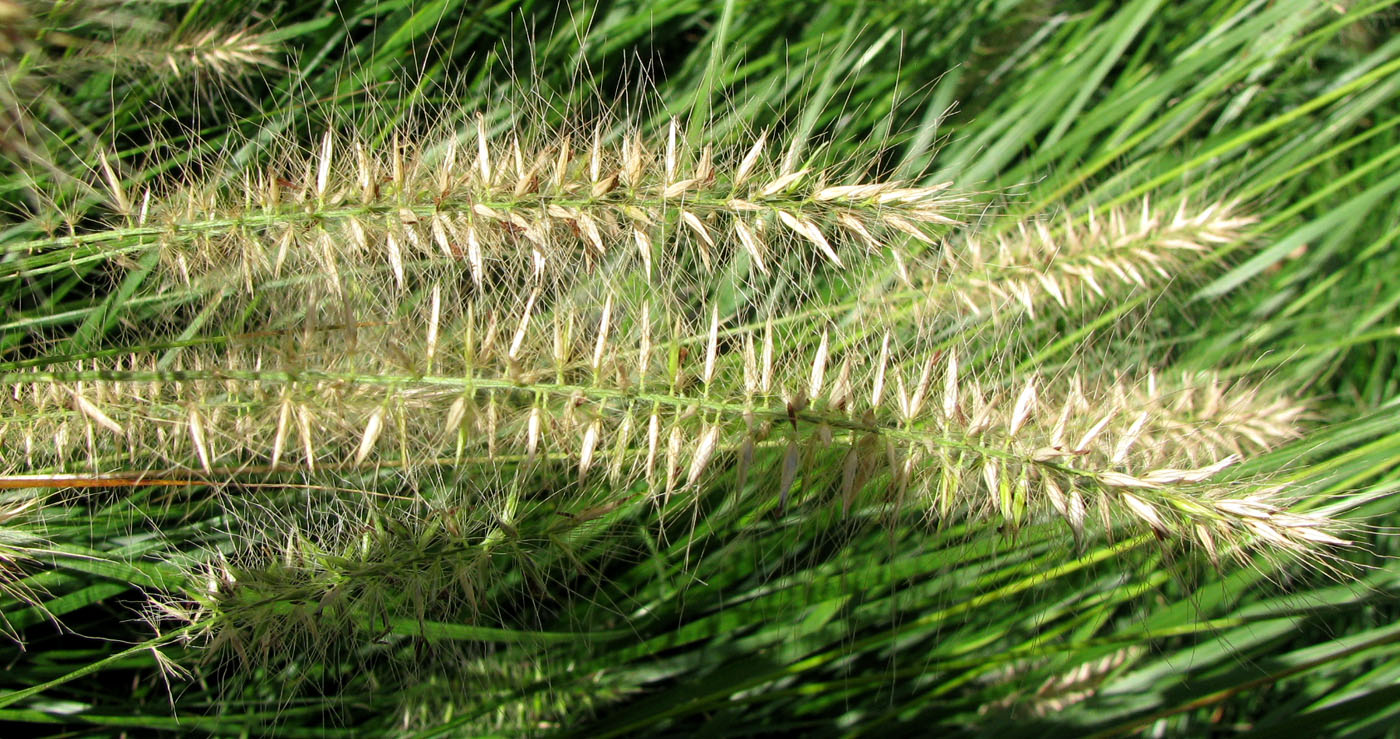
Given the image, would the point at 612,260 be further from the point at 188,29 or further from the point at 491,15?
the point at 188,29

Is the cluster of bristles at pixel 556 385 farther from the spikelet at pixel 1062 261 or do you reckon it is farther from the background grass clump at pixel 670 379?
the spikelet at pixel 1062 261

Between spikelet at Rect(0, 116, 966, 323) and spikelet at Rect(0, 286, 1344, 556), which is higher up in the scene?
spikelet at Rect(0, 116, 966, 323)

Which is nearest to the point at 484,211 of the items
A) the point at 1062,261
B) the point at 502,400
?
the point at 502,400

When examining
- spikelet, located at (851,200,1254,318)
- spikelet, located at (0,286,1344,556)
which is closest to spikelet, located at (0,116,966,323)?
spikelet, located at (0,286,1344,556)

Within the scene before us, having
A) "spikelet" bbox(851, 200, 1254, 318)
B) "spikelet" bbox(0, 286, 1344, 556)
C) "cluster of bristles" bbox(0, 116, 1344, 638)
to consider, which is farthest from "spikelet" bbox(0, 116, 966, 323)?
"spikelet" bbox(851, 200, 1254, 318)

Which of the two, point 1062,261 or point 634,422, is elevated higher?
point 1062,261

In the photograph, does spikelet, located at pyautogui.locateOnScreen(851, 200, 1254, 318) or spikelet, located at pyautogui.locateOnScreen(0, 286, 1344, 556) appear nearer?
spikelet, located at pyautogui.locateOnScreen(0, 286, 1344, 556)

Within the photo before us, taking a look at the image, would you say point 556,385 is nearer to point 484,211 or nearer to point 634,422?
point 634,422

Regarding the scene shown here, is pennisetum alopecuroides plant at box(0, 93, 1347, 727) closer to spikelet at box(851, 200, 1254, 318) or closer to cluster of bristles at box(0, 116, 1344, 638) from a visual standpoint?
cluster of bristles at box(0, 116, 1344, 638)

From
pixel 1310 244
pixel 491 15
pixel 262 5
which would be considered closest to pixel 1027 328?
pixel 1310 244
